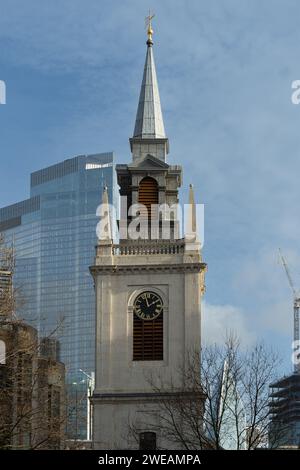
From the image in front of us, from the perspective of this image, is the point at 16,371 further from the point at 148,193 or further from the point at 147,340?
the point at 148,193

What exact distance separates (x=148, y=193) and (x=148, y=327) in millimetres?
10226

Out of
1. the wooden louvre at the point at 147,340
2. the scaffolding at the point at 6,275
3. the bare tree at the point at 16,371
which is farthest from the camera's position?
the wooden louvre at the point at 147,340

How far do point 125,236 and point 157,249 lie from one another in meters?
2.92

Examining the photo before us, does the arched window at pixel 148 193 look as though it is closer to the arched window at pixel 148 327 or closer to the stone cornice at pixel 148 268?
the stone cornice at pixel 148 268

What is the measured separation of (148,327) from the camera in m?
82.1

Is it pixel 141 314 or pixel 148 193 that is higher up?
pixel 148 193

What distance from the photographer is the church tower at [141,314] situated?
8019cm

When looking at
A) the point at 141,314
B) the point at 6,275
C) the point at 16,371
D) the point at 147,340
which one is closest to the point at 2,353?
the point at 16,371

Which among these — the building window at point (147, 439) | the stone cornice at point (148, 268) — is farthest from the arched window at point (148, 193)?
the building window at point (147, 439)

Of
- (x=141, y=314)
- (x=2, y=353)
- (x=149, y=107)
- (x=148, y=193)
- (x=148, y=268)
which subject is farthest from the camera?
(x=149, y=107)

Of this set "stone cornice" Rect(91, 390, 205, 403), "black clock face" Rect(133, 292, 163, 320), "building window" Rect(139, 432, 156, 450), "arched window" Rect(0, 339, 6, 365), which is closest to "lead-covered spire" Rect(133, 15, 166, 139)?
"black clock face" Rect(133, 292, 163, 320)
